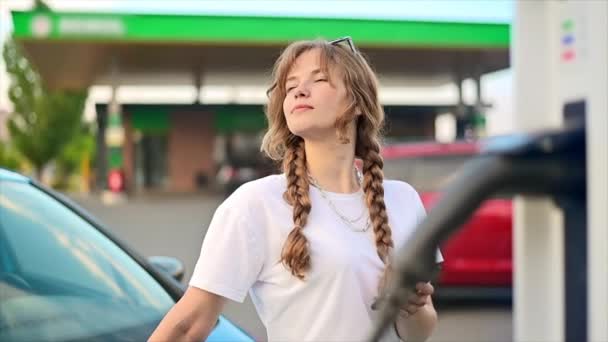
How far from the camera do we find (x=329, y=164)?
6.33ft

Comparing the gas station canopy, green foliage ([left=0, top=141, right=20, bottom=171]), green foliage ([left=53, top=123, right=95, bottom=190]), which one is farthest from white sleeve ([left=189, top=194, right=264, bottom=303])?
green foliage ([left=53, top=123, right=95, bottom=190])

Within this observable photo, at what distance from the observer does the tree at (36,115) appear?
44.0 metres

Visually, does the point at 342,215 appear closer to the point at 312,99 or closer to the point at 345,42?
the point at 312,99

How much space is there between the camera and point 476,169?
861 millimetres

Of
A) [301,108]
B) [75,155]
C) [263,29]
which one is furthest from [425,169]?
[75,155]

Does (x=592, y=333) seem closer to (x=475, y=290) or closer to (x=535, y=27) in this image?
(x=535, y=27)

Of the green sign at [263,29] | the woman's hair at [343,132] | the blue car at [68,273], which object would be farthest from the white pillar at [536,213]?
the green sign at [263,29]

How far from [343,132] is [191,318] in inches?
21.0

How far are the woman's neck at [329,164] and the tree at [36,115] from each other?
43314 mm

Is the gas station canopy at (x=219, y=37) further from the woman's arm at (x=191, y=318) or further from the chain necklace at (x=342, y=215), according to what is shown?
the woman's arm at (x=191, y=318)

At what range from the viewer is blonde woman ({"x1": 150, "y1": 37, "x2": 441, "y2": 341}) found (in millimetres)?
1731

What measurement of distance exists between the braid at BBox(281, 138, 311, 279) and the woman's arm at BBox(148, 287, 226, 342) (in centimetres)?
17

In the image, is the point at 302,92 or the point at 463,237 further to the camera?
the point at 463,237

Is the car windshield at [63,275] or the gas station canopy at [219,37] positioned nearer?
the car windshield at [63,275]
